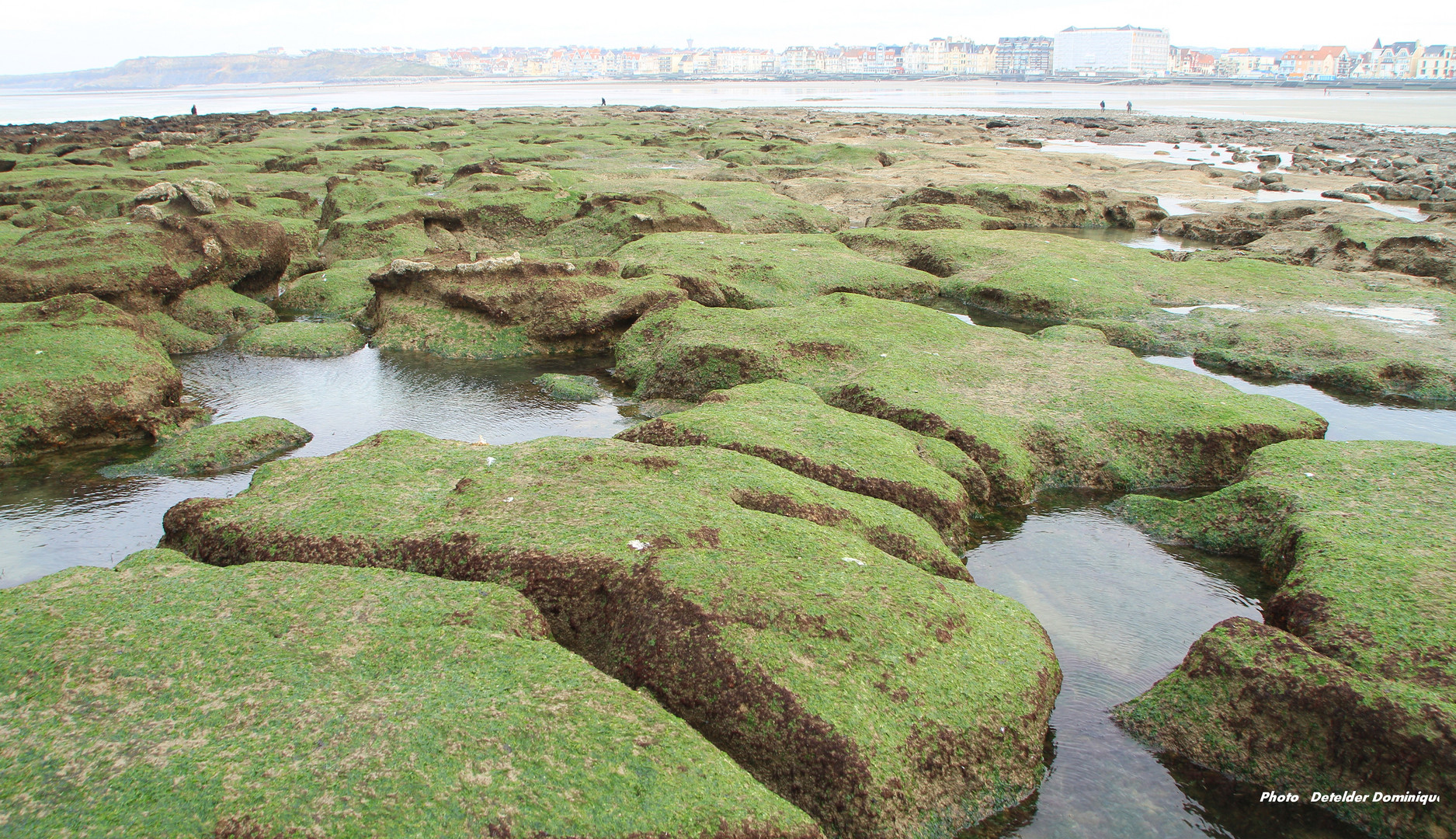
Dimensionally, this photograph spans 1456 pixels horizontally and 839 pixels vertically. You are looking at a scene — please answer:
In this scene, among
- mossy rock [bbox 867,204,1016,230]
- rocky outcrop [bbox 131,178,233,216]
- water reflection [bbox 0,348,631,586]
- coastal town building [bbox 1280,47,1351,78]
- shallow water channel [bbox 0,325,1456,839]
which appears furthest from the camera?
coastal town building [bbox 1280,47,1351,78]

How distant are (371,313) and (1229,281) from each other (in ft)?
63.0

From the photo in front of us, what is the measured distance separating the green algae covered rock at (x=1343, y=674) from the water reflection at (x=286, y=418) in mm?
8780

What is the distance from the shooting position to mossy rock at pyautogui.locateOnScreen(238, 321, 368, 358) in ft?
57.7

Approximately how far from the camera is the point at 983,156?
146 feet

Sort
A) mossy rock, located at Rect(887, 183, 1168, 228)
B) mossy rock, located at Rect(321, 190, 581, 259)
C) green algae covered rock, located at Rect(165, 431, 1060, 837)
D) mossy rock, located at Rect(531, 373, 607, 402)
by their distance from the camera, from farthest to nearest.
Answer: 1. mossy rock, located at Rect(887, 183, 1168, 228)
2. mossy rock, located at Rect(321, 190, 581, 259)
3. mossy rock, located at Rect(531, 373, 607, 402)
4. green algae covered rock, located at Rect(165, 431, 1060, 837)

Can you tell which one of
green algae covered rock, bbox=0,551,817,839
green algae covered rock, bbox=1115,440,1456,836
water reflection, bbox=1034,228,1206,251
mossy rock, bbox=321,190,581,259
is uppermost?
mossy rock, bbox=321,190,581,259

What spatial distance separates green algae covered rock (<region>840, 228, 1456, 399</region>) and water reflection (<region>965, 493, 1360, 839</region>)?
7.27m

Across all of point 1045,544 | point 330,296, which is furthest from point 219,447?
point 1045,544

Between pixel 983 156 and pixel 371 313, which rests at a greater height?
pixel 983 156

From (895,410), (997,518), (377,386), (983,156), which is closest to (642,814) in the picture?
(997,518)

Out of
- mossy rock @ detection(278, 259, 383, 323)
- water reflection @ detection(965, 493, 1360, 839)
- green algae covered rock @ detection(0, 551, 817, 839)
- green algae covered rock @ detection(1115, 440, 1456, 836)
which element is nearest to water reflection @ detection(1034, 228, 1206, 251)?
water reflection @ detection(965, 493, 1360, 839)

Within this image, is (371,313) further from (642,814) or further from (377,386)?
(642,814)

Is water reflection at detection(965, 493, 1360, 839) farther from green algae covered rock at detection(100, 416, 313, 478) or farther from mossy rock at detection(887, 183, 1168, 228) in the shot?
mossy rock at detection(887, 183, 1168, 228)

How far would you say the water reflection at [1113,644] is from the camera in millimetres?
6398
